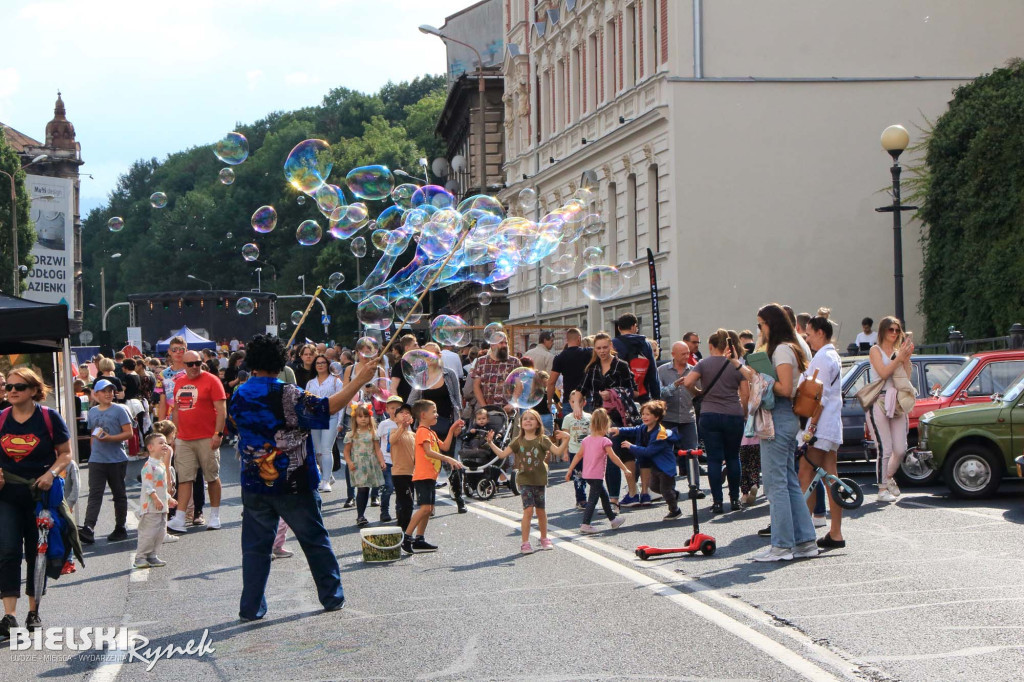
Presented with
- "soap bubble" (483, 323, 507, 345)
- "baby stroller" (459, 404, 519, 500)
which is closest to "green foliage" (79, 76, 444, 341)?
"soap bubble" (483, 323, 507, 345)

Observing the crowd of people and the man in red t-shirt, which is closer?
the crowd of people

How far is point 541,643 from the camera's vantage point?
7.41 m

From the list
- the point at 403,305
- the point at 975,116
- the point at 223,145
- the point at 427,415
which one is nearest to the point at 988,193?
the point at 975,116

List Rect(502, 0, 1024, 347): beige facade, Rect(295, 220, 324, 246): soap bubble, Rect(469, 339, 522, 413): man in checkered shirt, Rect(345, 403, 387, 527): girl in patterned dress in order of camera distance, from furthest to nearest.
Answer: Rect(502, 0, 1024, 347): beige facade < Rect(295, 220, 324, 246): soap bubble < Rect(469, 339, 522, 413): man in checkered shirt < Rect(345, 403, 387, 527): girl in patterned dress

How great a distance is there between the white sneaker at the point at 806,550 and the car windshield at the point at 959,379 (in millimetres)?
6314

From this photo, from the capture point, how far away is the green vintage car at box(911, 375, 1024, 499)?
559 inches

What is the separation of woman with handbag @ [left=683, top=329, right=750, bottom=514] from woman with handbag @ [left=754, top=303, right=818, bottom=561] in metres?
3.17

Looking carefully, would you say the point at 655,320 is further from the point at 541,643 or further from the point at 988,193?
the point at 541,643

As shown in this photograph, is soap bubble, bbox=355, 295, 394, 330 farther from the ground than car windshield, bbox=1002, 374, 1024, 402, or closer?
farther from the ground

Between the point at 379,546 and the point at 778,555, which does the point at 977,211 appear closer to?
the point at 778,555

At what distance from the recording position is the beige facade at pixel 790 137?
1292 inches

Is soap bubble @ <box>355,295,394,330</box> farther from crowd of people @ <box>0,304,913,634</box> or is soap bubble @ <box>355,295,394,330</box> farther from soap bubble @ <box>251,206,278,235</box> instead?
soap bubble @ <box>251,206,278,235</box>

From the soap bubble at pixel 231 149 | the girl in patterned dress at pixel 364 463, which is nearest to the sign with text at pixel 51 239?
the soap bubble at pixel 231 149

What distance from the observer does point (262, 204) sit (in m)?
81.6
